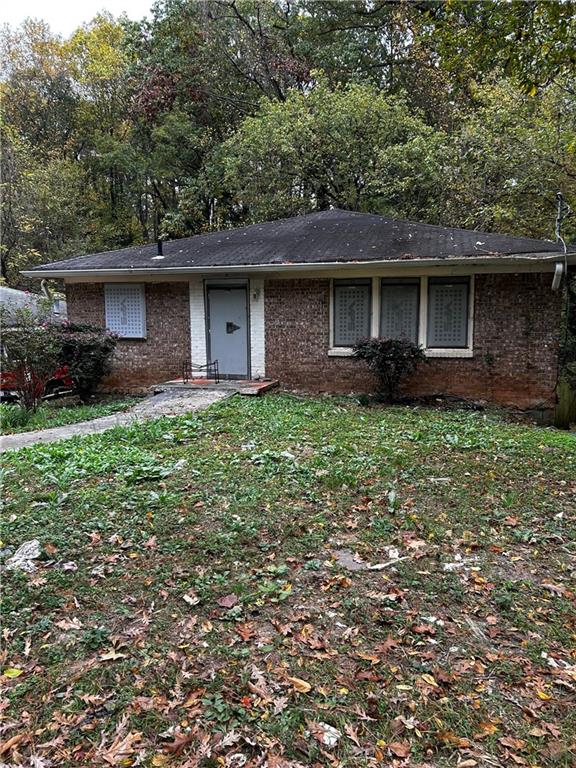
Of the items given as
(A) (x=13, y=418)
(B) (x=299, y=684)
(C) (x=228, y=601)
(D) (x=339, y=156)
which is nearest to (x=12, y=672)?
(C) (x=228, y=601)

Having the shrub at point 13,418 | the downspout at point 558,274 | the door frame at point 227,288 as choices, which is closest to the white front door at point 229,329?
the door frame at point 227,288

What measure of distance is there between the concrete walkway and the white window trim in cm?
225

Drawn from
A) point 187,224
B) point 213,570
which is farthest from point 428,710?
point 187,224

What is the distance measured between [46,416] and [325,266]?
542cm

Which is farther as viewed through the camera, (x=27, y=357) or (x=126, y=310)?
(x=126, y=310)

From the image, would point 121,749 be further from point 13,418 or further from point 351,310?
point 351,310

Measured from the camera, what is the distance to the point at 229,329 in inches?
420

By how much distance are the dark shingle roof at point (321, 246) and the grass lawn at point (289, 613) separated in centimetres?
495

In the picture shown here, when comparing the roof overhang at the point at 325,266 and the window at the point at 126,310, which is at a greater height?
the roof overhang at the point at 325,266

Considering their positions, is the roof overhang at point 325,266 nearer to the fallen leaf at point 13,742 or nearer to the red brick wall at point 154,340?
the red brick wall at point 154,340

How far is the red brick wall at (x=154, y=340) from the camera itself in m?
10.9

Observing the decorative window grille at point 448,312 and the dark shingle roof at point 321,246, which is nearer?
the dark shingle roof at point 321,246

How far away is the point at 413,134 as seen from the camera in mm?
15164

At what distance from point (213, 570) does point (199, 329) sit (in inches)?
312
